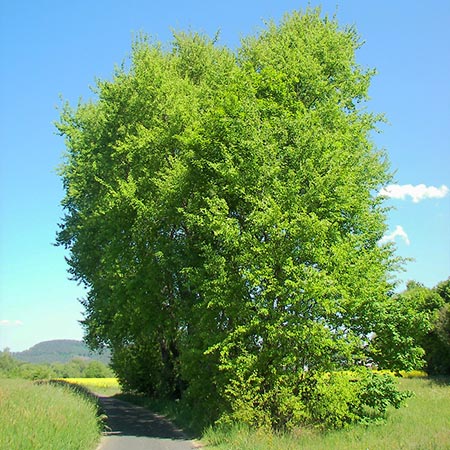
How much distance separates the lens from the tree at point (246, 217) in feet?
52.3

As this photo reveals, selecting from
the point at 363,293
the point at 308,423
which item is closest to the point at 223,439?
the point at 308,423

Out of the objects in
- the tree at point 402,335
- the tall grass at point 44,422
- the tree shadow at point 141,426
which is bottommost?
the tree shadow at point 141,426

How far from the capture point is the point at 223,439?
49.9ft

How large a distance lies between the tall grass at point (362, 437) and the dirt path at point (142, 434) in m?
1.45

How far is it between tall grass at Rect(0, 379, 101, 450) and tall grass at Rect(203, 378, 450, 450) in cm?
399

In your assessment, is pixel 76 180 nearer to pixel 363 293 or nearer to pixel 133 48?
pixel 133 48

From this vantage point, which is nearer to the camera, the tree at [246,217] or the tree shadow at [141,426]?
the tree at [246,217]

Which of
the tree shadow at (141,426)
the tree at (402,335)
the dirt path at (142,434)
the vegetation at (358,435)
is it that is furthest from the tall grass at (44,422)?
the tree at (402,335)

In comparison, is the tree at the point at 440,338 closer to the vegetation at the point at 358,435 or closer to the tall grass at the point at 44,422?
the vegetation at the point at 358,435

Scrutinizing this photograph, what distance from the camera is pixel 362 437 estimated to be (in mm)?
13695

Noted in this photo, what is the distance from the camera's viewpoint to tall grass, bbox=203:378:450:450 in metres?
11.8

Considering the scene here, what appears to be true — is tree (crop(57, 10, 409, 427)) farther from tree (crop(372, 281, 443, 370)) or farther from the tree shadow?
the tree shadow

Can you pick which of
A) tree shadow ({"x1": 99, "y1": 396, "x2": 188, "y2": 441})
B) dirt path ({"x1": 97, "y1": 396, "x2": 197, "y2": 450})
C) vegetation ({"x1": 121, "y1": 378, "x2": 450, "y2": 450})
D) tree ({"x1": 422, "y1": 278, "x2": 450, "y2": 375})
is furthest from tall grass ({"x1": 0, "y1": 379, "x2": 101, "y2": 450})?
tree ({"x1": 422, "y1": 278, "x2": 450, "y2": 375})

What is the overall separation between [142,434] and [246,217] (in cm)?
934
